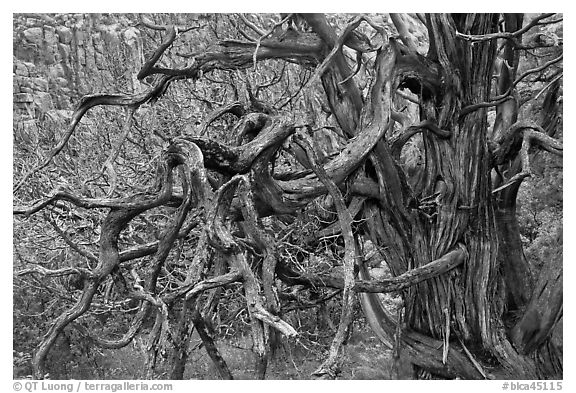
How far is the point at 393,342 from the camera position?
569 centimetres

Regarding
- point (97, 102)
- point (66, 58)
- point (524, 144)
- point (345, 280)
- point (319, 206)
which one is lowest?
point (345, 280)

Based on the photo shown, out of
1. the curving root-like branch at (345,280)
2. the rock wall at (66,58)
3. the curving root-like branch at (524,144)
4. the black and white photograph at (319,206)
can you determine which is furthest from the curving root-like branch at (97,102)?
the rock wall at (66,58)

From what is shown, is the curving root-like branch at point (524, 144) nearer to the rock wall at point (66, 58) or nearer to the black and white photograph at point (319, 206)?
the black and white photograph at point (319, 206)

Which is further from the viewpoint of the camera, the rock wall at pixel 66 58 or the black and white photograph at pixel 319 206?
the rock wall at pixel 66 58

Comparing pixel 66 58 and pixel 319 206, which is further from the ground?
pixel 66 58

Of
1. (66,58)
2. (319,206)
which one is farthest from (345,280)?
(66,58)

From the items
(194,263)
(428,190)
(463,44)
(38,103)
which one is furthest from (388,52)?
(38,103)

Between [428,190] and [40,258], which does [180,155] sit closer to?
[428,190]

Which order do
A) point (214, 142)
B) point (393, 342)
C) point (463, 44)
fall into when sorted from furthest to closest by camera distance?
point (393, 342)
point (463, 44)
point (214, 142)

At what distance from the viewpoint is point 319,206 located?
536 cm

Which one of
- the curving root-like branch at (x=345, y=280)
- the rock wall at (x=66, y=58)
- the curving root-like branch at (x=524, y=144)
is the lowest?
the curving root-like branch at (x=345, y=280)

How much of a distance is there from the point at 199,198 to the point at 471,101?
2.85m

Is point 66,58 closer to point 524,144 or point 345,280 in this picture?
point 524,144

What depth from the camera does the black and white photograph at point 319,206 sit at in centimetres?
332
